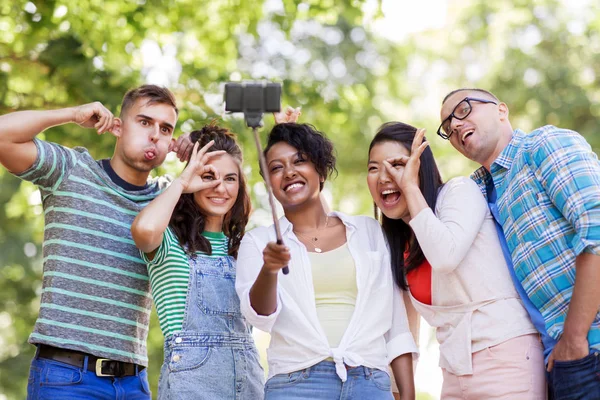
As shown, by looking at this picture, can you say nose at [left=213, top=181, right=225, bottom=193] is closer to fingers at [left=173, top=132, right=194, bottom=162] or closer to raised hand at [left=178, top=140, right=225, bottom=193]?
raised hand at [left=178, top=140, right=225, bottom=193]

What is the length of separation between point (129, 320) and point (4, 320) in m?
10.6

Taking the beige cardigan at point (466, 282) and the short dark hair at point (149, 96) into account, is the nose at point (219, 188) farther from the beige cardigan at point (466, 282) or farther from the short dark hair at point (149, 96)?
the beige cardigan at point (466, 282)

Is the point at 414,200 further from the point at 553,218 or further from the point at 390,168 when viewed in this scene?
the point at 553,218

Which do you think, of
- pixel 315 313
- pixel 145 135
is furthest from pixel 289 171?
pixel 145 135

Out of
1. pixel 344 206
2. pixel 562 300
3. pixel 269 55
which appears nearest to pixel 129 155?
pixel 562 300

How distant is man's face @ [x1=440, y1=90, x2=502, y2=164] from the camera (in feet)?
13.3

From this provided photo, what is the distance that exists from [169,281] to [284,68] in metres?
7.05

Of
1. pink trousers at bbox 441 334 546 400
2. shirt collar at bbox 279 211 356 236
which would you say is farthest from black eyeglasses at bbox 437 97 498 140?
pink trousers at bbox 441 334 546 400

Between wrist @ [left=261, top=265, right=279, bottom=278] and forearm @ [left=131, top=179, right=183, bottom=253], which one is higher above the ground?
forearm @ [left=131, top=179, right=183, bottom=253]

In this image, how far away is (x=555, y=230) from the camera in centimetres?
351

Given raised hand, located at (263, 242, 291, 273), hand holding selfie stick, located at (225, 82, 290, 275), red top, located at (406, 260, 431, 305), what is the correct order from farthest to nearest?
Result: red top, located at (406, 260, 431, 305) < raised hand, located at (263, 242, 291, 273) < hand holding selfie stick, located at (225, 82, 290, 275)

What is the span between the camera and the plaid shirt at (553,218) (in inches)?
133

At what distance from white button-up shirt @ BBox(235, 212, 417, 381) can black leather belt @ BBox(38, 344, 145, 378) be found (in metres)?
0.81

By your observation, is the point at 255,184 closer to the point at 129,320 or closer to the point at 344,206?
the point at 129,320
